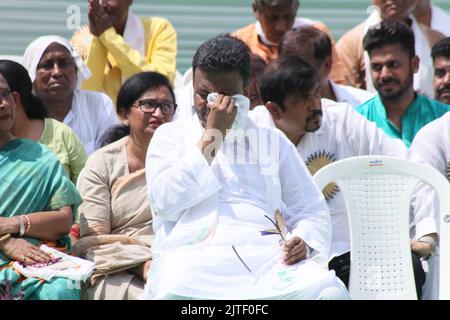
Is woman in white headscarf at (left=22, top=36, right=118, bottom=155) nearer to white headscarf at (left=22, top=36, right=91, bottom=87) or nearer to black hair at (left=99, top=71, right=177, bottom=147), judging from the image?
white headscarf at (left=22, top=36, right=91, bottom=87)

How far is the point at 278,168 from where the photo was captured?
4.82 meters

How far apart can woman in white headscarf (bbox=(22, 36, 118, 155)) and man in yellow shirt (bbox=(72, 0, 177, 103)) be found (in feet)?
1.09

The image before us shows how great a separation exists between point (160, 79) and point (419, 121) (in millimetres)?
1449

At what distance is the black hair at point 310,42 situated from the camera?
258 inches

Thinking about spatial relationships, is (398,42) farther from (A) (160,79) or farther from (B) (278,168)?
(B) (278,168)

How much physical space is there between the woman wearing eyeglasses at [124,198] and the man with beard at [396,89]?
1.21 metres

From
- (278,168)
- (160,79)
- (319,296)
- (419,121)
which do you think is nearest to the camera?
(319,296)

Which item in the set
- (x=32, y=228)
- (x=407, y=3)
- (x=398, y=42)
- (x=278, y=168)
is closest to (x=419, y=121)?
(x=398, y=42)

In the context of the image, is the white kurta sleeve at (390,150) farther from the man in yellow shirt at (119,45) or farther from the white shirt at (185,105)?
the man in yellow shirt at (119,45)

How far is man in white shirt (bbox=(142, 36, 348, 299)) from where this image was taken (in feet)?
14.9

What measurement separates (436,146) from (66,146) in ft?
5.93

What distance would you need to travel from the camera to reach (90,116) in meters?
6.58

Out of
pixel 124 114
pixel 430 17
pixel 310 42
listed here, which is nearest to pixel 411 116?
pixel 310 42

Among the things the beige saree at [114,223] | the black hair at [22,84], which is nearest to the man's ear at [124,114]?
the beige saree at [114,223]
